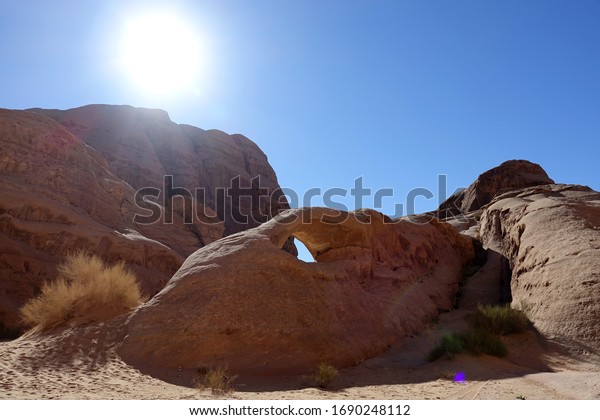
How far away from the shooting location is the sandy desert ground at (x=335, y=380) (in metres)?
5.94

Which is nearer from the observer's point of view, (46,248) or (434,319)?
(434,319)

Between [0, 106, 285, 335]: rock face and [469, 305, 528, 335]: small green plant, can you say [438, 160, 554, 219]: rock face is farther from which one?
[469, 305, 528, 335]: small green plant

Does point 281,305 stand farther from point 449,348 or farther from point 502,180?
point 502,180

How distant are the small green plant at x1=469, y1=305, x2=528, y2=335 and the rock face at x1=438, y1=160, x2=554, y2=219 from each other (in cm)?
1995

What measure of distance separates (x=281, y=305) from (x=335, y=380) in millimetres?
2089

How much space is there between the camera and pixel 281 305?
9078mm

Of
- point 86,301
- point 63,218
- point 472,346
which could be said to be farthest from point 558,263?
point 63,218

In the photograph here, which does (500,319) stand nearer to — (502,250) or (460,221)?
(502,250)

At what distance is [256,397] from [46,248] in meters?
15.0

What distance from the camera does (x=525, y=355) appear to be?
905cm

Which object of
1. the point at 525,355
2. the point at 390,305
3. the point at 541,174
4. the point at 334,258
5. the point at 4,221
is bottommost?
the point at 525,355

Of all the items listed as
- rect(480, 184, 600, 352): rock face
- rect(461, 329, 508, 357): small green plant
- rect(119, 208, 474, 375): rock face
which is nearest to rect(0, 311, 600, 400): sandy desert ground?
rect(461, 329, 508, 357): small green plant

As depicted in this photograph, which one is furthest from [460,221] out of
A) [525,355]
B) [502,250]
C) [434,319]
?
[525,355]

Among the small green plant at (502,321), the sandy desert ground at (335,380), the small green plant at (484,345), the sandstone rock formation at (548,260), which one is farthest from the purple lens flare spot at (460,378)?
the sandstone rock formation at (548,260)
